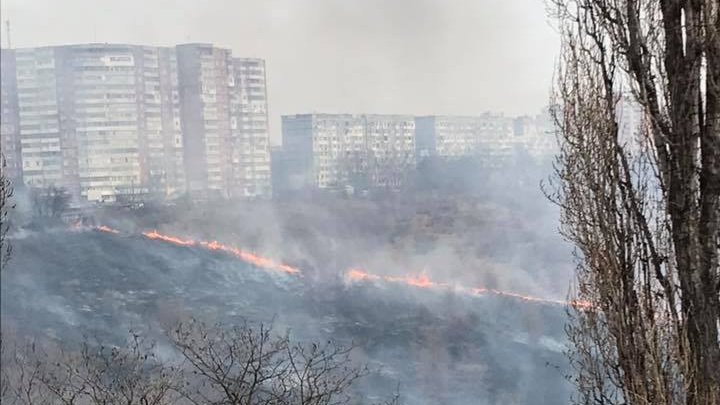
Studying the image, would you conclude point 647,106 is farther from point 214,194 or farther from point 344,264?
point 344,264

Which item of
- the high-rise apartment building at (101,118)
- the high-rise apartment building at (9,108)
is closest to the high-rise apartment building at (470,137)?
the high-rise apartment building at (101,118)

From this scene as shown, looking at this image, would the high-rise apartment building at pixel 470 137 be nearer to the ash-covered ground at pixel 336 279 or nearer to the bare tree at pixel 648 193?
the ash-covered ground at pixel 336 279

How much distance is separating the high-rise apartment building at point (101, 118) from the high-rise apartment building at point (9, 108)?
Answer: 192 millimetres

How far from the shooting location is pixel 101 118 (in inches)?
806

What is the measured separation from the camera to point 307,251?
2444 centimetres

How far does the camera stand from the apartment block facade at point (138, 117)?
1959 cm

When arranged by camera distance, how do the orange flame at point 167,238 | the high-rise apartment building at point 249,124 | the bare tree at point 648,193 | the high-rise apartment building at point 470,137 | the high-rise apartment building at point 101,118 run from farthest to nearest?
the orange flame at point 167,238
the high-rise apartment building at point 470,137
the high-rise apartment building at point 249,124
the high-rise apartment building at point 101,118
the bare tree at point 648,193

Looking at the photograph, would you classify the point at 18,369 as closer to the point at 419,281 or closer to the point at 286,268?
the point at 286,268

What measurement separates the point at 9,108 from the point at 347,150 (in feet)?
26.6

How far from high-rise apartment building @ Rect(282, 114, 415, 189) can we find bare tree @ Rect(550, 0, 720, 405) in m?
17.0

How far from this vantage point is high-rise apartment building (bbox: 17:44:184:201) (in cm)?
1956

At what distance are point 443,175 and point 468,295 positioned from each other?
130 inches

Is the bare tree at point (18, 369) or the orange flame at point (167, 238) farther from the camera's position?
the orange flame at point (167, 238)

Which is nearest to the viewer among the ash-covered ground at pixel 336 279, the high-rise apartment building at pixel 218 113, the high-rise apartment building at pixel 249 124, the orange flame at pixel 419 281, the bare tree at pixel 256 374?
the bare tree at pixel 256 374
